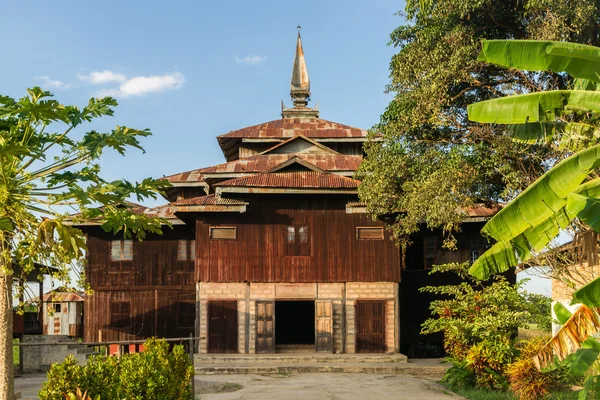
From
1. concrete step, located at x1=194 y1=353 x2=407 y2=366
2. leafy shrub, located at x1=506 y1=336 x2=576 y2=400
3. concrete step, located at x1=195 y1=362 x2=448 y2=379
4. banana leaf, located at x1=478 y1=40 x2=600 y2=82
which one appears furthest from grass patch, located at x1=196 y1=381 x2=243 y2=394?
banana leaf, located at x1=478 y1=40 x2=600 y2=82

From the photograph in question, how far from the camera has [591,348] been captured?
12.4m

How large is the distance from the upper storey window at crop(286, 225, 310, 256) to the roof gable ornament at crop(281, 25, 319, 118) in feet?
38.9

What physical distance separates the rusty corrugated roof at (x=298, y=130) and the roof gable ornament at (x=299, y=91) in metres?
2.08

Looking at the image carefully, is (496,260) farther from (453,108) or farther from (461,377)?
(453,108)

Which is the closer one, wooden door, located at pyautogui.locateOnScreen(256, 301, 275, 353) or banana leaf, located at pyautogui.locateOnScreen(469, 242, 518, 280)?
banana leaf, located at pyautogui.locateOnScreen(469, 242, 518, 280)

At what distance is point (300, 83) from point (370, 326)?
53.8 feet

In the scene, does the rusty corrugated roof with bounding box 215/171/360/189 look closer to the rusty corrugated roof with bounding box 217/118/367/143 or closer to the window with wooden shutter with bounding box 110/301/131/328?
the rusty corrugated roof with bounding box 217/118/367/143

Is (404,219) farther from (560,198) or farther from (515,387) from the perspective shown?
(560,198)

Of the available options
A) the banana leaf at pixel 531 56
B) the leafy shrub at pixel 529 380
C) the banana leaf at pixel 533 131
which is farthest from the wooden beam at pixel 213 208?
the banana leaf at pixel 531 56

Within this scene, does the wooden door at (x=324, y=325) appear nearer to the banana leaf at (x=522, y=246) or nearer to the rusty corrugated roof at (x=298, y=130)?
the rusty corrugated roof at (x=298, y=130)

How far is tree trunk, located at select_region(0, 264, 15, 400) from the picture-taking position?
1079 centimetres

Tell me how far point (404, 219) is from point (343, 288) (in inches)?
148

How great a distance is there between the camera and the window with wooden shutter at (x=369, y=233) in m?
25.3

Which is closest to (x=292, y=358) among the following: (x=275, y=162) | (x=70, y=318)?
(x=275, y=162)
